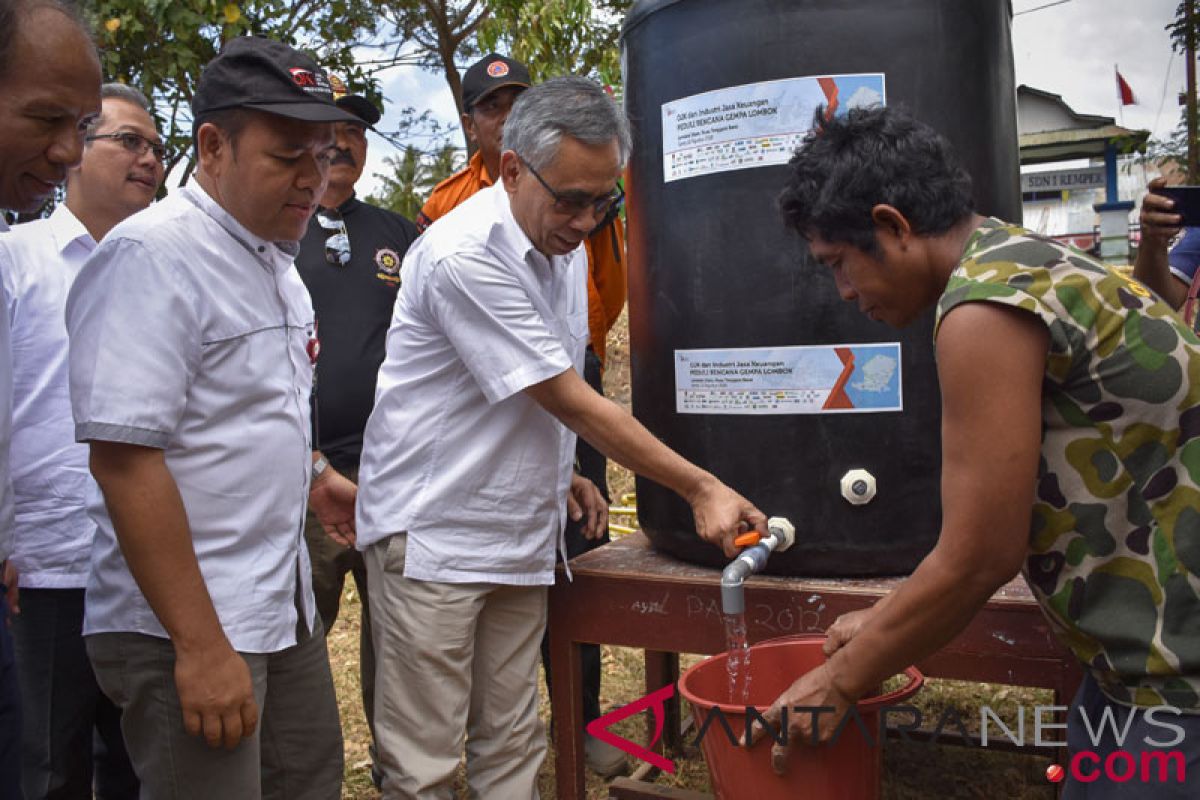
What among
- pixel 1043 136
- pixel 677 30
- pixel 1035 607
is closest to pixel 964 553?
pixel 1035 607

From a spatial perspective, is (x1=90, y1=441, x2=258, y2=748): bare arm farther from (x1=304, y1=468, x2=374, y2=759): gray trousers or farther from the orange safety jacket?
the orange safety jacket

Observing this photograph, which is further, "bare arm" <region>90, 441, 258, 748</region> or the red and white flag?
the red and white flag

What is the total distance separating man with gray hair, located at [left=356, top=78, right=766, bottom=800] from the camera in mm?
2219

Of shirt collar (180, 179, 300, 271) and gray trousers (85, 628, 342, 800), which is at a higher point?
shirt collar (180, 179, 300, 271)

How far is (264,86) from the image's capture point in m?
1.78

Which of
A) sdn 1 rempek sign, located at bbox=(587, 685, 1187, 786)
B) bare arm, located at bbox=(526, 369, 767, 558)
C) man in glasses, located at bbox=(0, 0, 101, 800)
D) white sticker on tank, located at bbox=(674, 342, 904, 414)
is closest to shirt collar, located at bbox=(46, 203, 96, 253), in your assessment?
man in glasses, located at bbox=(0, 0, 101, 800)

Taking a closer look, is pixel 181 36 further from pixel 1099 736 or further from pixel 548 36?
pixel 1099 736

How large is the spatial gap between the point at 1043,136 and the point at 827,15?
1814cm

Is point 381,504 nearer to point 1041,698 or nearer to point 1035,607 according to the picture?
point 1035,607

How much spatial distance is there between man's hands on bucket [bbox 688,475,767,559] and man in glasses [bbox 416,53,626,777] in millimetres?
1150

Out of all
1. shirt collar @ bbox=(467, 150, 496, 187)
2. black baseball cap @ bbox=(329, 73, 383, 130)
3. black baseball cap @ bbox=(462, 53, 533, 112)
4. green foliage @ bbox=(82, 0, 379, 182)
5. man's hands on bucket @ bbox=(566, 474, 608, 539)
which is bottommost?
man's hands on bucket @ bbox=(566, 474, 608, 539)

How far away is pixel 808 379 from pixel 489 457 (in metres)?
0.76

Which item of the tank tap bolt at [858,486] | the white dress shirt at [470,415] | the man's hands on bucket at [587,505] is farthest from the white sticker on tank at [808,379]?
the man's hands on bucket at [587,505]

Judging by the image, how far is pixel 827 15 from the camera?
7.54 feet
